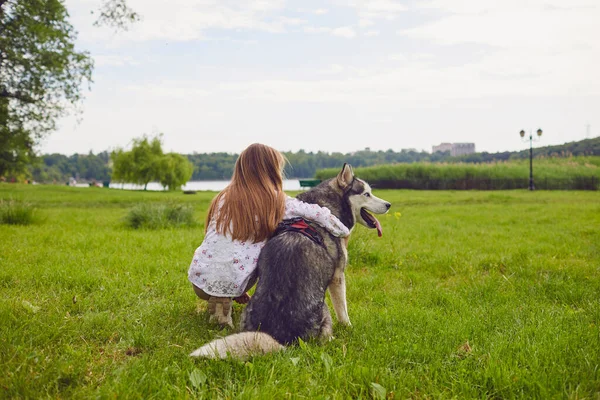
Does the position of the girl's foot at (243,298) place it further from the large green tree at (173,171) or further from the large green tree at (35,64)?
the large green tree at (173,171)

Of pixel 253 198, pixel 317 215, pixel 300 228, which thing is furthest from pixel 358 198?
pixel 253 198

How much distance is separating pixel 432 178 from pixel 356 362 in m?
33.9

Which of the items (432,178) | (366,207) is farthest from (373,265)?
(432,178)

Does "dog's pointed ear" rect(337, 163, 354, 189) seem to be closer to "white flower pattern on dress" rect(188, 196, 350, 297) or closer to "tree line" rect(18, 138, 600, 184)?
"white flower pattern on dress" rect(188, 196, 350, 297)

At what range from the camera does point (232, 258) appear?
14.1ft

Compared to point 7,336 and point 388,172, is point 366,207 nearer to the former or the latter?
point 7,336

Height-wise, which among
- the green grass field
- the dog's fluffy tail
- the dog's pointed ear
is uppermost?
the dog's pointed ear

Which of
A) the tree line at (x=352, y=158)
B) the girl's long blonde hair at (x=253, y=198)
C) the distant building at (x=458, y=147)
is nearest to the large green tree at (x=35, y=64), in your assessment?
the tree line at (x=352, y=158)

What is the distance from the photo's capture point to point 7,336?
372 centimetres

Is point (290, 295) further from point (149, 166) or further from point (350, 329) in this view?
point (149, 166)

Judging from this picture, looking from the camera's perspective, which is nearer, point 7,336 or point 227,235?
point 7,336

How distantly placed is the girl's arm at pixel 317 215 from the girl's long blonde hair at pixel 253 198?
0.10 metres

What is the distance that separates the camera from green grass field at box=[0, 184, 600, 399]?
301 cm

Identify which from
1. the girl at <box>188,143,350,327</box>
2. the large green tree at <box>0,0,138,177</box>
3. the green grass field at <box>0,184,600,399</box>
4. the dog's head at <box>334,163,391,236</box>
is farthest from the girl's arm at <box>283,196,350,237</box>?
the large green tree at <box>0,0,138,177</box>
